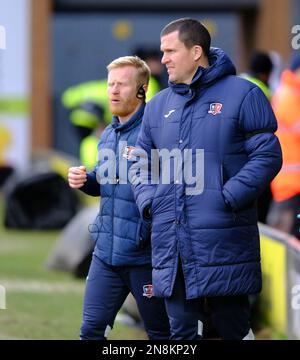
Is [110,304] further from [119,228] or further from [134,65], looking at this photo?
[134,65]

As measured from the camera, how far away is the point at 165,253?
5922 millimetres

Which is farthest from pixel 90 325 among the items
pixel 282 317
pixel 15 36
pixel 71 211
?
pixel 15 36

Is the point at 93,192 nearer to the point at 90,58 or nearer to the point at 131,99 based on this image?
the point at 131,99

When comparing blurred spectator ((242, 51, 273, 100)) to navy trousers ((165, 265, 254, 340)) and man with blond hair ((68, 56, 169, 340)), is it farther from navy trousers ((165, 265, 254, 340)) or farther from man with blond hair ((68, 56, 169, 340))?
navy trousers ((165, 265, 254, 340))

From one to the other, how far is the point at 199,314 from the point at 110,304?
62cm

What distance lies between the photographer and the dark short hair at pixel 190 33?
6.03 metres

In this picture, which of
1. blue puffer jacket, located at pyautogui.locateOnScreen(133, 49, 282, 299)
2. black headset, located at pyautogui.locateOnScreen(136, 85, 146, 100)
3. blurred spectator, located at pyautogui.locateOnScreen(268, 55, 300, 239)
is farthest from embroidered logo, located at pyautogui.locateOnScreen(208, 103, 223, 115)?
blurred spectator, located at pyautogui.locateOnScreen(268, 55, 300, 239)

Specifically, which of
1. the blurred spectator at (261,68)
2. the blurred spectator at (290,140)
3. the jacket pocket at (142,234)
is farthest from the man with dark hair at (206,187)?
the blurred spectator at (261,68)

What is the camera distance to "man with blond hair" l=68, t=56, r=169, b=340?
6.30m

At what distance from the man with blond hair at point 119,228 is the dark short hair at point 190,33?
20.1 inches

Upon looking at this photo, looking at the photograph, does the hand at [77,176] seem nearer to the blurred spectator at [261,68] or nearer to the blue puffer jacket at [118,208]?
the blue puffer jacket at [118,208]

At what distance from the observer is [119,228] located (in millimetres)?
6309

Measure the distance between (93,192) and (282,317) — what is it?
2.22 metres

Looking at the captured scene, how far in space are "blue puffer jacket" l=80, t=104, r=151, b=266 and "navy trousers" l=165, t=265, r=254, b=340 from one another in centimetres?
42
